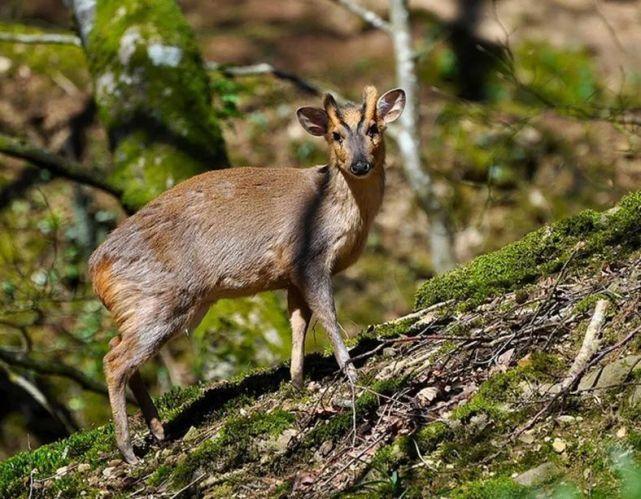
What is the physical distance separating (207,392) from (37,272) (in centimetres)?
628

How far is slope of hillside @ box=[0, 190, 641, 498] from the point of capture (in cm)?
476

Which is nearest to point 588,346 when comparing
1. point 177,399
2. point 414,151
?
point 177,399

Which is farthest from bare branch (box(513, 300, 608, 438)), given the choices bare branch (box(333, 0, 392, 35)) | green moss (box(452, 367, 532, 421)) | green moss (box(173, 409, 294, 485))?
bare branch (box(333, 0, 392, 35))

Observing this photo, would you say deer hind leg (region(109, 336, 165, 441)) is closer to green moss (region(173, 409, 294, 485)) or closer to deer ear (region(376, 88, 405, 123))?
green moss (region(173, 409, 294, 485))

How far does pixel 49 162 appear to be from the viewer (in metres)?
8.91

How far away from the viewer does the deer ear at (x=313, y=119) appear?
6852mm

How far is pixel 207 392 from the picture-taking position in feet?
22.0

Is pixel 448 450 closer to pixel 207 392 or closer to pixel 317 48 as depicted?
pixel 207 392

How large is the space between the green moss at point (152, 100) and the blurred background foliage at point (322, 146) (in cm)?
89

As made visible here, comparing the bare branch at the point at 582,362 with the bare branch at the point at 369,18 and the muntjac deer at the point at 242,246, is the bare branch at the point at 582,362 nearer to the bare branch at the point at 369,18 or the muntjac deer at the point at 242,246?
the muntjac deer at the point at 242,246

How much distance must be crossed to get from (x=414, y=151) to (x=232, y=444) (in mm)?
6396

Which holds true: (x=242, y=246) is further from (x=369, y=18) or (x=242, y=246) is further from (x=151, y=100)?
(x=369, y=18)

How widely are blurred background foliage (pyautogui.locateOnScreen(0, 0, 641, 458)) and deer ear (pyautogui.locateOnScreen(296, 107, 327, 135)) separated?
3189mm

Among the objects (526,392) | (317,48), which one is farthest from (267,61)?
(526,392)
